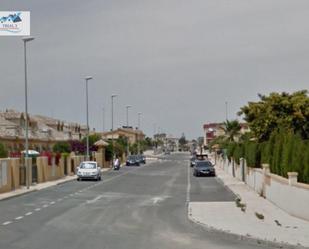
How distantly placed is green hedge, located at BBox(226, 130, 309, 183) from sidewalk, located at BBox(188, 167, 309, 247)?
161 cm

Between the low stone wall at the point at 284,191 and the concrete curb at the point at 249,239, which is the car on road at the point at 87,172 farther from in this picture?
the concrete curb at the point at 249,239

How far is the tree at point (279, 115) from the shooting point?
4725cm

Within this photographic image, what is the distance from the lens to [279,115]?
47.9 meters

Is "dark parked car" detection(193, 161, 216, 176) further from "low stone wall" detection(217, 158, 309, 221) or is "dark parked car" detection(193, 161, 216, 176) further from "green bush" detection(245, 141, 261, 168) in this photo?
"low stone wall" detection(217, 158, 309, 221)

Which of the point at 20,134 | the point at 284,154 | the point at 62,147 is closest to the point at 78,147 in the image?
the point at 62,147

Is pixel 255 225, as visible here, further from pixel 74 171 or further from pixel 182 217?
pixel 74 171

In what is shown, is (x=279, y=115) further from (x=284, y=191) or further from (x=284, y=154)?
(x=284, y=191)

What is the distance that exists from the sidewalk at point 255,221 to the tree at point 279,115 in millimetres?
17840

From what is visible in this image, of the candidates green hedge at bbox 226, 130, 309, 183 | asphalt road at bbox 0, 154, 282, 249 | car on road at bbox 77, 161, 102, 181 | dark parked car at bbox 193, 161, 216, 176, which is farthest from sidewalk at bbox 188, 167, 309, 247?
dark parked car at bbox 193, 161, 216, 176

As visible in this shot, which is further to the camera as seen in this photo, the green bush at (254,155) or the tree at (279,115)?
the tree at (279,115)

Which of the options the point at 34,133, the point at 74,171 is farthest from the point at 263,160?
the point at 34,133

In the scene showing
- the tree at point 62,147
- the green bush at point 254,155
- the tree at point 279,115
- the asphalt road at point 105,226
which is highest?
the tree at point 279,115

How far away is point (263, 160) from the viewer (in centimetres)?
3688

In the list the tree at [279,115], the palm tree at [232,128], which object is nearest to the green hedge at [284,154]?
the tree at [279,115]
